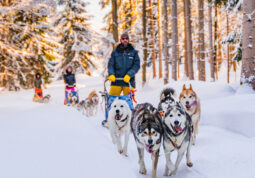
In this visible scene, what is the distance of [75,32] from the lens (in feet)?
82.6

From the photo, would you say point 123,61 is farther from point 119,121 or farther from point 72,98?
point 72,98

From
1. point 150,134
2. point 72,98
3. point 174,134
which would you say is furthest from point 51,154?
point 72,98

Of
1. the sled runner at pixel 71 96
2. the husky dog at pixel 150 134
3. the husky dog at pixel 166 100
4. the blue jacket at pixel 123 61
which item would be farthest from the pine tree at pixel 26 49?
the husky dog at pixel 150 134

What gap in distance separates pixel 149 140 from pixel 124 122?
5.03 ft

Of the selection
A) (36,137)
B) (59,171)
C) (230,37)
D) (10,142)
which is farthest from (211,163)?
(230,37)

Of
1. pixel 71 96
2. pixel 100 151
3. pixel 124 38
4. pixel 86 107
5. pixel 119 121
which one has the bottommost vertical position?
pixel 86 107

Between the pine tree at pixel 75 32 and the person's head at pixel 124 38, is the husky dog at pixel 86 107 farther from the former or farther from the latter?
the pine tree at pixel 75 32

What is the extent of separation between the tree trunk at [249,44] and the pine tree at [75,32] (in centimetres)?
1958

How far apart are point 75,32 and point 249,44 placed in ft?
71.1

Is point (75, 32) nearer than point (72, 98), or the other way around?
point (72, 98)

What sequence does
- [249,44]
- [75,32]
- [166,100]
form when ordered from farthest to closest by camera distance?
[75,32], [249,44], [166,100]

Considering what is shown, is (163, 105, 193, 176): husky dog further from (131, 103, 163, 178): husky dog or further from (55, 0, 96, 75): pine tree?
(55, 0, 96, 75): pine tree

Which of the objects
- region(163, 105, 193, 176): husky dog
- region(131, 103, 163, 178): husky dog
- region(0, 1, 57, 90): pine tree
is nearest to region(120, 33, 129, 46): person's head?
region(131, 103, 163, 178): husky dog

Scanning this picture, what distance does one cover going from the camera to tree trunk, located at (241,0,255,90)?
6.64 meters
